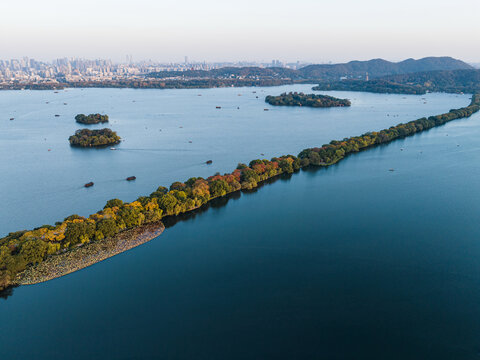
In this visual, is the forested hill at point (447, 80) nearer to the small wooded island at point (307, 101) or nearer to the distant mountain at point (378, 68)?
the distant mountain at point (378, 68)

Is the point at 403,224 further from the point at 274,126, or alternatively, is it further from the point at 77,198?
the point at 274,126

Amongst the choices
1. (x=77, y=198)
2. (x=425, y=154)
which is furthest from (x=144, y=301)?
(x=425, y=154)

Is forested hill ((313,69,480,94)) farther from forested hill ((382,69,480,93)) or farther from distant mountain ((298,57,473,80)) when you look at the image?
distant mountain ((298,57,473,80))

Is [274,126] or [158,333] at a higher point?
[274,126]

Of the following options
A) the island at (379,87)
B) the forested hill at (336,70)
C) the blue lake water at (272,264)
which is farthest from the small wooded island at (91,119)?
the forested hill at (336,70)

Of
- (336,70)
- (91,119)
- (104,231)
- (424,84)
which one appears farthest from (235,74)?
(104,231)

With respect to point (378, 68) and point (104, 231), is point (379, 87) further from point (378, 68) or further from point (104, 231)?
point (104, 231)

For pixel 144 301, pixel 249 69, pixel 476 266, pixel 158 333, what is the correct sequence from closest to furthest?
pixel 158 333, pixel 144 301, pixel 476 266, pixel 249 69
